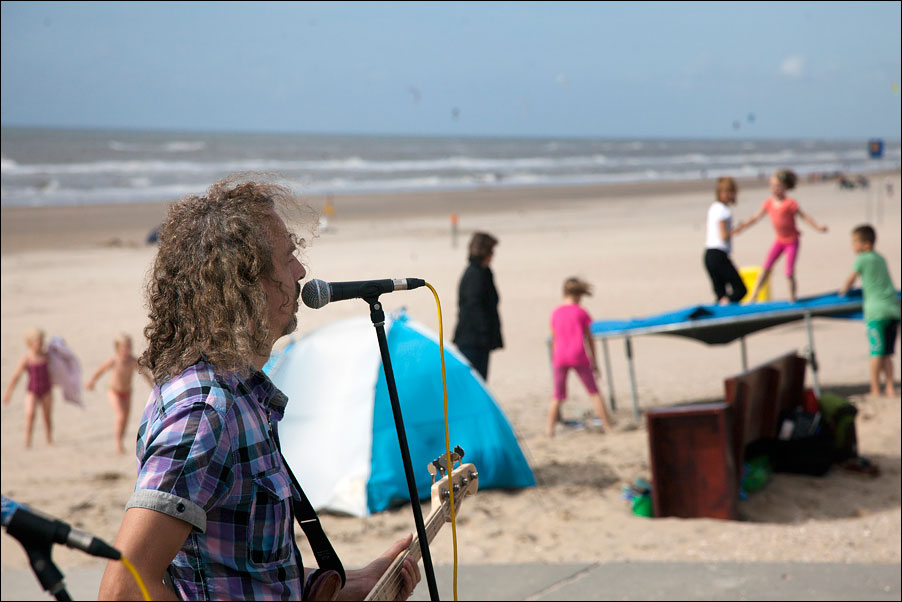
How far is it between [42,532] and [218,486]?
46 cm

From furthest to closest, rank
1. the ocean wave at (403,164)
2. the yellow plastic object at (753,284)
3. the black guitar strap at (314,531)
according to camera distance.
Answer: the ocean wave at (403,164) < the yellow plastic object at (753,284) < the black guitar strap at (314,531)

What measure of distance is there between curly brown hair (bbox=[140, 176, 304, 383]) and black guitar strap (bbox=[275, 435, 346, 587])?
24 centimetres

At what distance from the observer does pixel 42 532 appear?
978mm

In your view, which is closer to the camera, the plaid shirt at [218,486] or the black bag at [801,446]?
the plaid shirt at [218,486]

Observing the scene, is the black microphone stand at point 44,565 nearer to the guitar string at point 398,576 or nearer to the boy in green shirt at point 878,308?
the guitar string at point 398,576

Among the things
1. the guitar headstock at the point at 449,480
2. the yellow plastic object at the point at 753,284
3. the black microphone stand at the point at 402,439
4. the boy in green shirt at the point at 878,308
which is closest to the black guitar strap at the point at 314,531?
the black microphone stand at the point at 402,439

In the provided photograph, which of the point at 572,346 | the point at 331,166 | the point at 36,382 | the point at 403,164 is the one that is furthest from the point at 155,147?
the point at 572,346

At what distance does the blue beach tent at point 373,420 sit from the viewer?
18.6 ft

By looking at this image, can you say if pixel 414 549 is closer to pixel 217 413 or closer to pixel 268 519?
pixel 268 519

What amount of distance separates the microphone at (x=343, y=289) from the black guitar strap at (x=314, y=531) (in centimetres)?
27

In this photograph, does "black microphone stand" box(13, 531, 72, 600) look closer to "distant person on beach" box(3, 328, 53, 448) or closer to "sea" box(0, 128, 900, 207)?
"distant person on beach" box(3, 328, 53, 448)

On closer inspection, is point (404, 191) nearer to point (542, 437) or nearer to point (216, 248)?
point (542, 437)

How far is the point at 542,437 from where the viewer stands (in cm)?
729

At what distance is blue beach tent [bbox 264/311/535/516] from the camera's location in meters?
5.67
